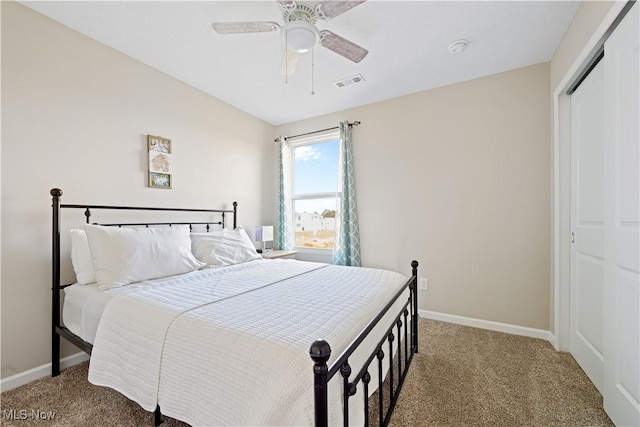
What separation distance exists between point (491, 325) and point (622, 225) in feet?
5.70

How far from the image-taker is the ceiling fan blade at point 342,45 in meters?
1.78

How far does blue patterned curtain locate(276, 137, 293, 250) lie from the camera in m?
4.06

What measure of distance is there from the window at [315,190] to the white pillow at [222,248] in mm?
1236

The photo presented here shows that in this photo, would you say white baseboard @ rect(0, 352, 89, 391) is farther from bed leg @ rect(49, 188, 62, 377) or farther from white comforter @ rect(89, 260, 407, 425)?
white comforter @ rect(89, 260, 407, 425)

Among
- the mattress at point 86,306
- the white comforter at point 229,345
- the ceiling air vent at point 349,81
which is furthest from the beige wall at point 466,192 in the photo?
the mattress at point 86,306

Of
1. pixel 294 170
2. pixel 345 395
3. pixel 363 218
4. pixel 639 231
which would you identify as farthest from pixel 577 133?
pixel 294 170

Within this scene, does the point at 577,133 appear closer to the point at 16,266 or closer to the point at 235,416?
the point at 235,416

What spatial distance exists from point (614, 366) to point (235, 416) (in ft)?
6.18

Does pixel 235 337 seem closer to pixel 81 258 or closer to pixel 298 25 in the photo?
pixel 81 258

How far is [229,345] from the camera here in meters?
1.15

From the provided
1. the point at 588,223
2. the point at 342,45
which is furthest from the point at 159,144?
the point at 588,223

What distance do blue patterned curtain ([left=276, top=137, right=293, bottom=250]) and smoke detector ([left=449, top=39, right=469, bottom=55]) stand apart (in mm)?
2434

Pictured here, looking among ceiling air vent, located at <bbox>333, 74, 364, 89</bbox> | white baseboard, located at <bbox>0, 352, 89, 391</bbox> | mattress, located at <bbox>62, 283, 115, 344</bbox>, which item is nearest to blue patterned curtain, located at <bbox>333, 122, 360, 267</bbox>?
ceiling air vent, located at <bbox>333, 74, 364, 89</bbox>

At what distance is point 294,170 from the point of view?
13.9 ft
